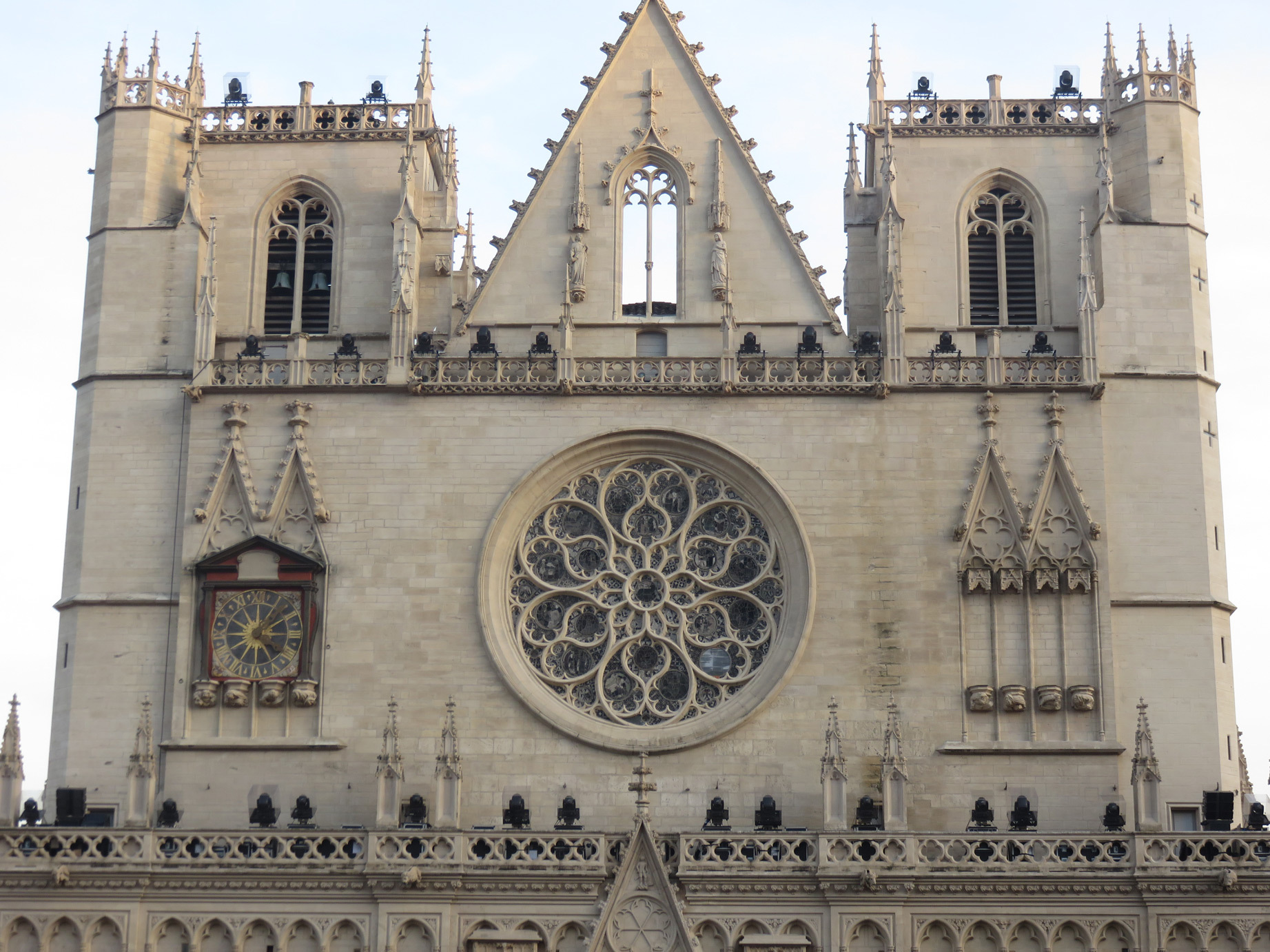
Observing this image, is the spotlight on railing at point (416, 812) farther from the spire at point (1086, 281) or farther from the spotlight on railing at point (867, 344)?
the spire at point (1086, 281)

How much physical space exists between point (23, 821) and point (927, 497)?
13990mm

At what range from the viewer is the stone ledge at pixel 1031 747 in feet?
104

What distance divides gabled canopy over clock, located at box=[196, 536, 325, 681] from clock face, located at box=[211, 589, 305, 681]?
1 cm

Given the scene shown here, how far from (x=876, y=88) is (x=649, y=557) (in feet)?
30.4

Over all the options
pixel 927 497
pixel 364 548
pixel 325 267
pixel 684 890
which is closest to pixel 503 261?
pixel 325 267

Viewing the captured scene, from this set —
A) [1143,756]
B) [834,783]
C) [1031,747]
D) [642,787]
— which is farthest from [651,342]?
[1143,756]

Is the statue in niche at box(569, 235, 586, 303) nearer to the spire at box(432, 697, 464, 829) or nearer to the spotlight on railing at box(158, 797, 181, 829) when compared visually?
the spire at box(432, 697, 464, 829)

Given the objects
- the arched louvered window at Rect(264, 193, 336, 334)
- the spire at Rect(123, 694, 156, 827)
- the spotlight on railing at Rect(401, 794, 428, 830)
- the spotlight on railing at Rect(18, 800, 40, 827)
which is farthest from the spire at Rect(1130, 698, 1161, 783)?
the spotlight on railing at Rect(18, 800, 40, 827)

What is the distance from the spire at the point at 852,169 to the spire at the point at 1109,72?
4.18 metres

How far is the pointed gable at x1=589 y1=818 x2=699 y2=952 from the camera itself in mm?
29766

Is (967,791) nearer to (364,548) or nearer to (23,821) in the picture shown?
(364,548)

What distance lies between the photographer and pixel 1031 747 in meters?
31.8

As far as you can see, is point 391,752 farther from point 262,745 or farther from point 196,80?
point 196,80

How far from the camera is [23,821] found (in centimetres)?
3156
